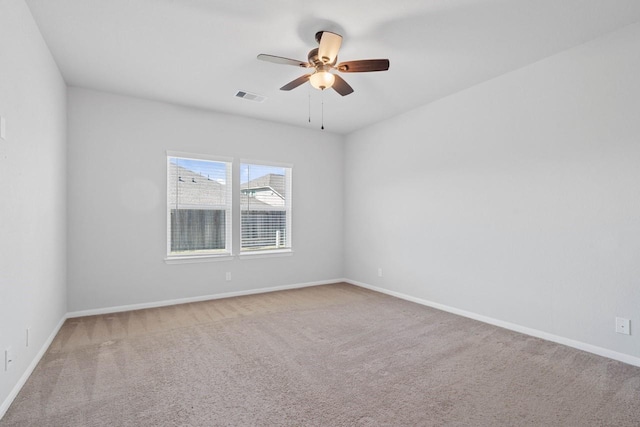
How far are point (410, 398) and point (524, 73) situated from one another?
133 inches

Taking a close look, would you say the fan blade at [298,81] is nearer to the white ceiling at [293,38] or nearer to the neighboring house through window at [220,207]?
the white ceiling at [293,38]

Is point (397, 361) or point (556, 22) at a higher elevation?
point (556, 22)

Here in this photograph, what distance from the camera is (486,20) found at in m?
2.63

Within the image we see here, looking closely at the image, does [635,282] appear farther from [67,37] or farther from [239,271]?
[67,37]

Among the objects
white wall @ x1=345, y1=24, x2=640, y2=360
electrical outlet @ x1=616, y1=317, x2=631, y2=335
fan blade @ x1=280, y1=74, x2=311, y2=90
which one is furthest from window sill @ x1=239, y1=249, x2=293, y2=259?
electrical outlet @ x1=616, y1=317, x2=631, y2=335

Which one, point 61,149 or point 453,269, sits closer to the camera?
point 61,149

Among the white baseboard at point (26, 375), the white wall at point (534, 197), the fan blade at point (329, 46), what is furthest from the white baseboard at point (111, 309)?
the fan blade at point (329, 46)

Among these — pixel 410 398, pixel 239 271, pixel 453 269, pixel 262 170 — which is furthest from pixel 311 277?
pixel 410 398

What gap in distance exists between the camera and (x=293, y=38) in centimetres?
289

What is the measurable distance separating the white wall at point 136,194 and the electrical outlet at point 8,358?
2004 mm

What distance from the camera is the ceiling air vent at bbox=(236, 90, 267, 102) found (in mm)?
4141

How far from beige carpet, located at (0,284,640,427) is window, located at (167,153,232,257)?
1.22 metres

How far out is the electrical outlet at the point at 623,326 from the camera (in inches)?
106

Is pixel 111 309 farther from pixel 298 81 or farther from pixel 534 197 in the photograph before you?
pixel 534 197
